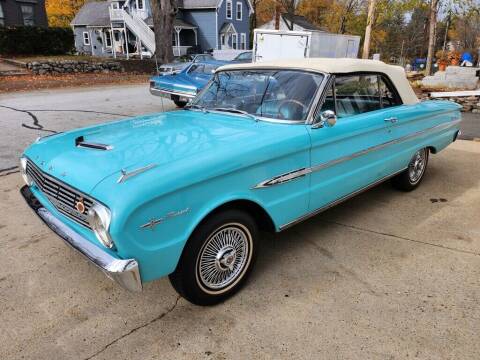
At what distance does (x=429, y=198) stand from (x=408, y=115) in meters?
1.19

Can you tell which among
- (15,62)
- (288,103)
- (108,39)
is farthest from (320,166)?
(108,39)

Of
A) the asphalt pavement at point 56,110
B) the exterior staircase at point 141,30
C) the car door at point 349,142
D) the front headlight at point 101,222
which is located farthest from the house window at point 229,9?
the front headlight at point 101,222

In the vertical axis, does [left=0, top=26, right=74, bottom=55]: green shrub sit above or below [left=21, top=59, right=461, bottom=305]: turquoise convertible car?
above

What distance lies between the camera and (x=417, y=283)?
3172mm

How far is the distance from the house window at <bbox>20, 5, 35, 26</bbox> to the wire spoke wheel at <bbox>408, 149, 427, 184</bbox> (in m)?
30.7

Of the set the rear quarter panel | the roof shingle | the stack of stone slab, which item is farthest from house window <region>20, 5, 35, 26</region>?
the rear quarter panel

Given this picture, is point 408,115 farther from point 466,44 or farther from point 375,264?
point 466,44

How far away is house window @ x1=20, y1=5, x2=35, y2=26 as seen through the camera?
2786cm

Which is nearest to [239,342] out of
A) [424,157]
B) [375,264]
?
[375,264]

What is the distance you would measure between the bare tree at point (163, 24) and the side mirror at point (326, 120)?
22.5 meters

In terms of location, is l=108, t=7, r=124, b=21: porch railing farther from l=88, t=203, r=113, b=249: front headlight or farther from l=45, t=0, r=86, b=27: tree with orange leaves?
l=88, t=203, r=113, b=249: front headlight

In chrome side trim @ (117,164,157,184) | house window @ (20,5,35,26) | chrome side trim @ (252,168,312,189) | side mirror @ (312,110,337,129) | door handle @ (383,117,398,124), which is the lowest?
chrome side trim @ (252,168,312,189)

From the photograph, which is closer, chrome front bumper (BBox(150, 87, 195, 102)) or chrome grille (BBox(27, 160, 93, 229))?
chrome grille (BBox(27, 160, 93, 229))

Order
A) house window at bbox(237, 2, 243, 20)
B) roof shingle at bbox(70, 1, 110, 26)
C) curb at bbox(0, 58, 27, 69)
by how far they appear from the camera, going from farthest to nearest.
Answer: house window at bbox(237, 2, 243, 20) < roof shingle at bbox(70, 1, 110, 26) < curb at bbox(0, 58, 27, 69)
